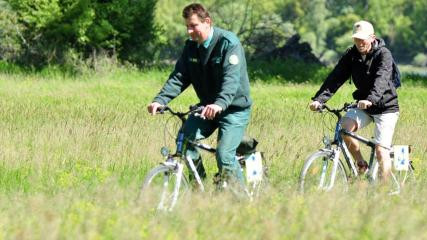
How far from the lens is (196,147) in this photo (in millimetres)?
8766

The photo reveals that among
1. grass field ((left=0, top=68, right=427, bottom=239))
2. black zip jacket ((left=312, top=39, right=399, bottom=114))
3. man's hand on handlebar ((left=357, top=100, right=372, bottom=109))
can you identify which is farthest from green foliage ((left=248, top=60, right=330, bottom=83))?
man's hand on handlebar ((left=357, top=100, right=372, bottom=109))

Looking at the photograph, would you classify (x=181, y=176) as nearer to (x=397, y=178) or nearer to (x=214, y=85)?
(x=214, y=85)

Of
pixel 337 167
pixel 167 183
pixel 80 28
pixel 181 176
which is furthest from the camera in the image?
pixel 80 28

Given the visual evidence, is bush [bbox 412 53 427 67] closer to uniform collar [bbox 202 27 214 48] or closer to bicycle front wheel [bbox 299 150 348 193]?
bicycle front wheel [bbox 299 150 348 193]

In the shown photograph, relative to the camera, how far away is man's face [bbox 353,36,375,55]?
9.96 metres

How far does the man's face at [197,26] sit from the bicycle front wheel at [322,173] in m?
1.59

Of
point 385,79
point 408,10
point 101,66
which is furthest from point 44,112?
point 408,10

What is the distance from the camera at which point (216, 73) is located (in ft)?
28.7

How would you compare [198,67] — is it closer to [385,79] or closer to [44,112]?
[385,79]

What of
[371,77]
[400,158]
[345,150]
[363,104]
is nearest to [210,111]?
[363,104]

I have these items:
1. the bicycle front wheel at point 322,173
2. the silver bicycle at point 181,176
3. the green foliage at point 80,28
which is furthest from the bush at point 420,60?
the silver bicycle at point 181,176

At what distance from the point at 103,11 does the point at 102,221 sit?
2662 centimetres

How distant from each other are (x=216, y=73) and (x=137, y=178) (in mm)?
2237

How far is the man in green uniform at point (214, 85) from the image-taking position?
854cm
